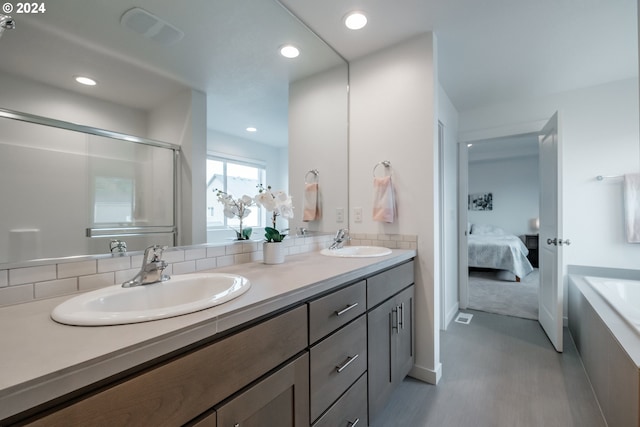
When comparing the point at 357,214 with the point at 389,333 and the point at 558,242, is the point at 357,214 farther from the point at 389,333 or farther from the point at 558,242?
the point at 558,242

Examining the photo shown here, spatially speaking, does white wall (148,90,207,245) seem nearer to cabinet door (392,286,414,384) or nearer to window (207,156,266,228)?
window (207,156,266,228)

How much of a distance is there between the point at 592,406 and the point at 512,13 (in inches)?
95.6

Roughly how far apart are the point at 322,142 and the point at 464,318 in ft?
8.07

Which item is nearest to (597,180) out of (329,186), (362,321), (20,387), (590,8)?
(590,8)

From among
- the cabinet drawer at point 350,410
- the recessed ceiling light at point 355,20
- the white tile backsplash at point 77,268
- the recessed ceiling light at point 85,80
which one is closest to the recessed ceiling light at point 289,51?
the recessed ceiling light at point 355,20

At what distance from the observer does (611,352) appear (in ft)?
4.78

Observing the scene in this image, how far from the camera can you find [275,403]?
851mm

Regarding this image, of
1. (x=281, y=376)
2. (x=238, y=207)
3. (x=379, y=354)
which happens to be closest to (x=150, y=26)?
(x=238, y=207)

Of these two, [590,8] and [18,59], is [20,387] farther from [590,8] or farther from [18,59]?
[590,8]

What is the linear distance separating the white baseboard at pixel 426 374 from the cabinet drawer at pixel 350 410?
72 cm

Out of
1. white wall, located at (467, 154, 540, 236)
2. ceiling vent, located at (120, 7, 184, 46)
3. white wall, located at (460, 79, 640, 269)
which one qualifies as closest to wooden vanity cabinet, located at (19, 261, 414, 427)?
ceiling vent, located at (120, 7, 184, 46)

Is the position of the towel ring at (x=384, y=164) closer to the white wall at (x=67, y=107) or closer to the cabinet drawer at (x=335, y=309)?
the cabinet drawer at (x=335, y=309)

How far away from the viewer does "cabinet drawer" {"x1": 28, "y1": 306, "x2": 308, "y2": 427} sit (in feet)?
1.68

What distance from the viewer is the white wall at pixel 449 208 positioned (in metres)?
2.75
